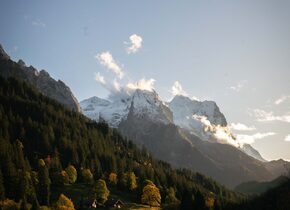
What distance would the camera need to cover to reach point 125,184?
195750mm

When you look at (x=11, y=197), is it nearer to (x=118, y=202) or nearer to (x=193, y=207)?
(x=118, y=202)

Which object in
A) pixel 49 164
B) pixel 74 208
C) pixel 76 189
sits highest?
pixel 49 164

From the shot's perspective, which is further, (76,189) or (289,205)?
(76,189)

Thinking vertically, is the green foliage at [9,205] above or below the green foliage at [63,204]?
below

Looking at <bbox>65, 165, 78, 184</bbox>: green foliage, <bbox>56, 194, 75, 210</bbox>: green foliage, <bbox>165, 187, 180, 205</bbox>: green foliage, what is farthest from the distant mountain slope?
<bbox>56, 194, 75, 210</bbox>: green foliage

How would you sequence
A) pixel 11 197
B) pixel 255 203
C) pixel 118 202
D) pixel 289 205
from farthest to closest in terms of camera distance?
pixel 255 203
pixel 118 202
pixel 289 205
pixel 11 197

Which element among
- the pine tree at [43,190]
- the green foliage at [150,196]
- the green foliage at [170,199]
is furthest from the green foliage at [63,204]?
the green foliage at [170,199]

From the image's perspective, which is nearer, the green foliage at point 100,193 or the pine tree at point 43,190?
the pine tree at point 43,190

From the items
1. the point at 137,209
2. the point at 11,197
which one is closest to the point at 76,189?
the point at 137,209

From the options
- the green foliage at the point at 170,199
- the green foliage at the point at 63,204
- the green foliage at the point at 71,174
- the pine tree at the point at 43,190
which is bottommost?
the green foliage at the point at 63,204

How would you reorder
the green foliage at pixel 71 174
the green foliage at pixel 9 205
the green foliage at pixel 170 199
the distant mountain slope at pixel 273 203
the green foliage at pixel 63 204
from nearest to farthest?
the green foliage at pixel 9 205 → the green foliage at pixel 63 204 → the distant mountain slope at pixel 273 203 → the green foliage at pixel 71 174 → the green foliage at pixel 170 199

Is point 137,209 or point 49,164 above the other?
point 49,164

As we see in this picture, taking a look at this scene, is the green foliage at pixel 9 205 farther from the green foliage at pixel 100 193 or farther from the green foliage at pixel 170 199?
the green foliage at pixel 170 199

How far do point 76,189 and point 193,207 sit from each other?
156 feet
